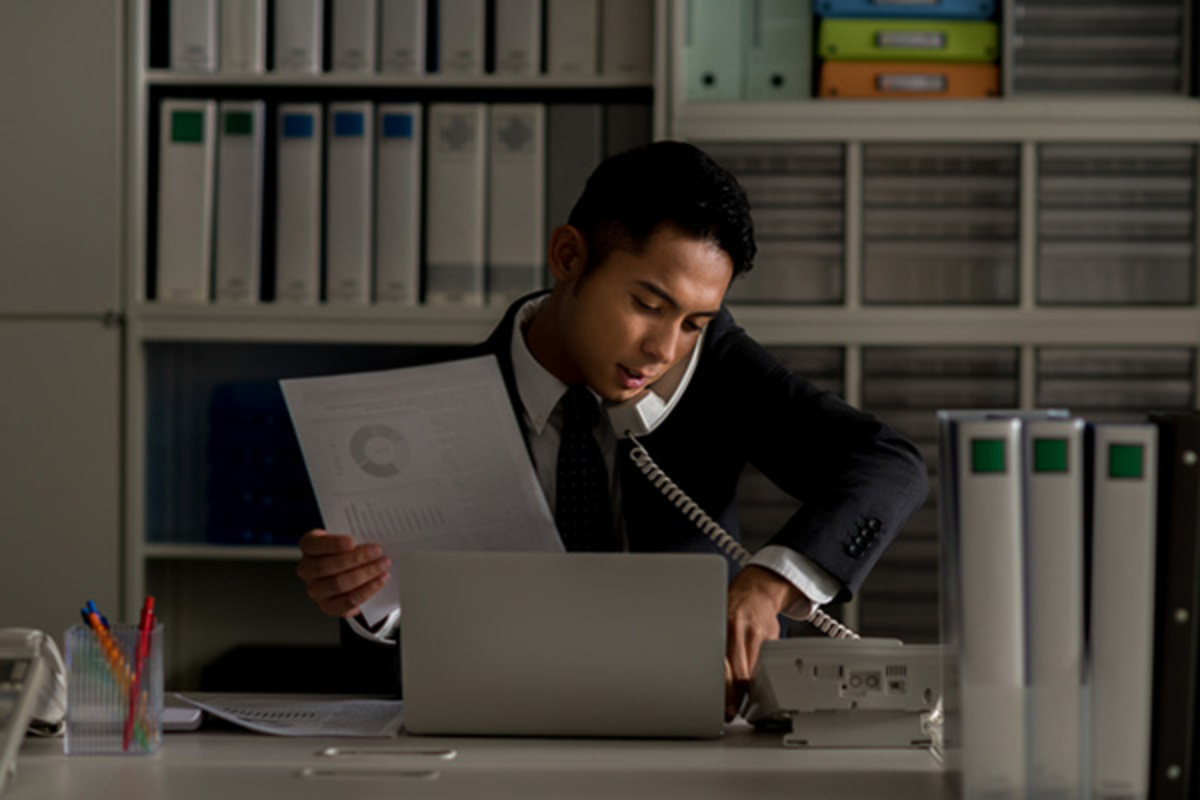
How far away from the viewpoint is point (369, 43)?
2482mm

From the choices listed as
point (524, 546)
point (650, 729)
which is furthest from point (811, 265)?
point (650, 729)

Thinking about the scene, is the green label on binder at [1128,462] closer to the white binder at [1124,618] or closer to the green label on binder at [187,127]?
the white binder at [1124,618]

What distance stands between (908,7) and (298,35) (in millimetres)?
1040

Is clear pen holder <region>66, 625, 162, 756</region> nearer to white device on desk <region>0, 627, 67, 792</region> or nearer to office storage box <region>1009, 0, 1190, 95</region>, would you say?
white device on desk <region>0, 627, 67, 792</region>

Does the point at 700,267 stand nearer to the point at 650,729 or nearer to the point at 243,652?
the point at 650,729

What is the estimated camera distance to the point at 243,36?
2482 millimetres

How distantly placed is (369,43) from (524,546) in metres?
1.34

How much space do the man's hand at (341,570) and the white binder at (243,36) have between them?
1314 millimetres

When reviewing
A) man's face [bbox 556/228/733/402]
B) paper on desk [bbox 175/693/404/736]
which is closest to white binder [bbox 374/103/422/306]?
man's face [bbox 556/228/733/402]

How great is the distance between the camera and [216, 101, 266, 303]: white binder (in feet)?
8.09

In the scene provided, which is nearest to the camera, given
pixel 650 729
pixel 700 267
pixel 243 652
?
pixel 650 729

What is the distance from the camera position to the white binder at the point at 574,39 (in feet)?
8.08

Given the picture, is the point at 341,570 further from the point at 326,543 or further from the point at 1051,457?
the point at 1051,457

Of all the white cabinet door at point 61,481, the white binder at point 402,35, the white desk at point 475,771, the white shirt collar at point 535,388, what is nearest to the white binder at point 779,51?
the white binder at point 402,35
